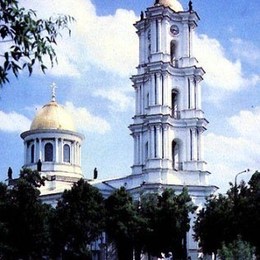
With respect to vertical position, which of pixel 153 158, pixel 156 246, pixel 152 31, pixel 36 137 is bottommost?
pixel 156 246

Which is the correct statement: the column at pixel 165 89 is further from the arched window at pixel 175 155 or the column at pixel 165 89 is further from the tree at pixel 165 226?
the tree at pixel 165 226

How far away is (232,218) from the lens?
56875mm

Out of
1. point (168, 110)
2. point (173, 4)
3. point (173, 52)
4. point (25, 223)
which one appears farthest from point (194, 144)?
point (25, 223)

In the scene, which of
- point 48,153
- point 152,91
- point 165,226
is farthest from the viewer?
point 48,153

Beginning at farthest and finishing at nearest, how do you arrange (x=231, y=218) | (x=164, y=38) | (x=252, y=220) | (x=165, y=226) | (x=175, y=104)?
(x=175, y=104), (x=164, y=38), (x=165, y=226), (x=231, y=218), (x=252, y=220)

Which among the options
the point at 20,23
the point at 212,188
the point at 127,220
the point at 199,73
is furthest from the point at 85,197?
the point at 20,23

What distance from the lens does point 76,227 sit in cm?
5912

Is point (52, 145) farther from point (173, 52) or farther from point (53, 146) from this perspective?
point (173, 52)

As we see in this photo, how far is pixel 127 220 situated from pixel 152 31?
2369cm

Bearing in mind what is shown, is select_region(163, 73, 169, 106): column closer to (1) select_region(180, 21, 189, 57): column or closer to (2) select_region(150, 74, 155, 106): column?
(2) select_region(150, 74, 155, 106): column

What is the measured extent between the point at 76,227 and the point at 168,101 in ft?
68.6

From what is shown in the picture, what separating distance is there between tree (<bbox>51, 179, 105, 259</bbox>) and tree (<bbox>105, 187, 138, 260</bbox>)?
125 centimetres

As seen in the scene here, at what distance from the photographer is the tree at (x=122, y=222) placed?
200 feet

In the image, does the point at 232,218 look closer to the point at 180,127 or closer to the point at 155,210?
the point at 155,210
